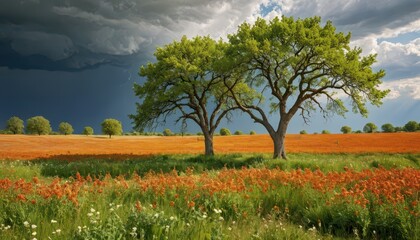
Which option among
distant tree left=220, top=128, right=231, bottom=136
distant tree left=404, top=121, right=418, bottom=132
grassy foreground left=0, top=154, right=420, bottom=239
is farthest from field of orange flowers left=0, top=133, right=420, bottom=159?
distant tree left=220, top=128, right=231, bottom=136

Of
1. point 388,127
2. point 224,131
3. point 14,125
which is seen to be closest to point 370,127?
point 388,127

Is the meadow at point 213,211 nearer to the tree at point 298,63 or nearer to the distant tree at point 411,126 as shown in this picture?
the tree at point 298,63

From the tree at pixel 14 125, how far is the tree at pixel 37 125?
12.5 meters

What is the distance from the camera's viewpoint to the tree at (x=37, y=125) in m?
95.3

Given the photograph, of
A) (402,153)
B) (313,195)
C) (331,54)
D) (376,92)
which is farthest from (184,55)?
(313,195)

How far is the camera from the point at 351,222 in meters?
7.44

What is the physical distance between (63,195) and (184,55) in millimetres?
26358

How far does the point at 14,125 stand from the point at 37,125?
50.6 feet

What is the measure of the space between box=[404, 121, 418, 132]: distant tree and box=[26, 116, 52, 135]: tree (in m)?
105

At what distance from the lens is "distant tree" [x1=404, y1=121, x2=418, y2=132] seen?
286ft

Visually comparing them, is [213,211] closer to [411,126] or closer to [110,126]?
[110,126]

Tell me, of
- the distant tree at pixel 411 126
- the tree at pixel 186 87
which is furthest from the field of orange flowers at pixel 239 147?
the distant tree at pixel 411 126

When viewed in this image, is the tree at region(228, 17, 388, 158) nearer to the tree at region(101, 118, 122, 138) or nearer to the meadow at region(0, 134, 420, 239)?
the meadow at region(0, 134, 420, 239)

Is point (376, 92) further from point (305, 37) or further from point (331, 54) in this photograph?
point (305, 37)
